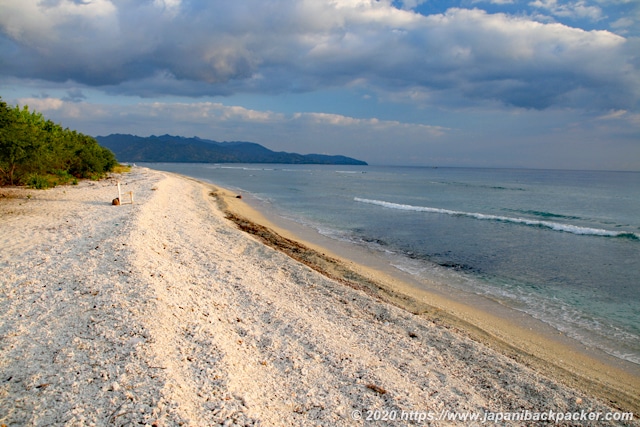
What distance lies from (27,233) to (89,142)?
31.0m

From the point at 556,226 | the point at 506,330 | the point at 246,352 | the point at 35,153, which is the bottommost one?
the point at 506,330

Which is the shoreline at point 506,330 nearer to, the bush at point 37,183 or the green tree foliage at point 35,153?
the green tree foliage at point 35,153

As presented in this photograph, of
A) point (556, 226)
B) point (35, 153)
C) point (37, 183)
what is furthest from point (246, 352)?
point (37, 183)

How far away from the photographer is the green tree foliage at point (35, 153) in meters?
19.8

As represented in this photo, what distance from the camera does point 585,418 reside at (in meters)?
5.09

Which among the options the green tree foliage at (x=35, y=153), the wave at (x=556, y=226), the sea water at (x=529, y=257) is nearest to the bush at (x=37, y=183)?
the green tree foliage at (x=35, y=153)

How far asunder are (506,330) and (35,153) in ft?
81.6

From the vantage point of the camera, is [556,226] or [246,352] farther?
[556,226]

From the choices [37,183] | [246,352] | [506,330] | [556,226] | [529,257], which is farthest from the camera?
[556,226]

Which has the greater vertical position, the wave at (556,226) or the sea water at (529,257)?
the wave at (556,226)

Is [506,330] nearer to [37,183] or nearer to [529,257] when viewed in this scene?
[529,257]

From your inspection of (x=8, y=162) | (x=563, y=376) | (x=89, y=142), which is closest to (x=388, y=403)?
(x=563, y=376)

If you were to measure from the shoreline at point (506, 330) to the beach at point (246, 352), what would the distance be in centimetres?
5

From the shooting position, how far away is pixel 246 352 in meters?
5.60
